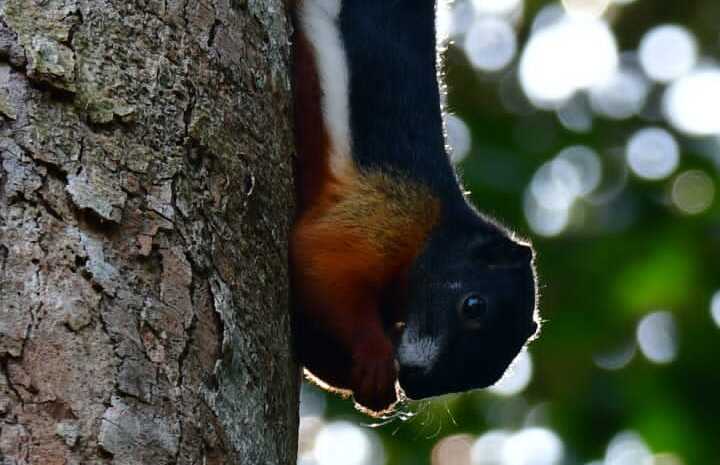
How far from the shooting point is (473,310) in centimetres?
432

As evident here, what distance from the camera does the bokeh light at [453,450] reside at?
24.6ft

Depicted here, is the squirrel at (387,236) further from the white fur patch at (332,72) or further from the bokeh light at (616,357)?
the bokeh light at (616,357)

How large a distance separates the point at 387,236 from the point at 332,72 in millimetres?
567

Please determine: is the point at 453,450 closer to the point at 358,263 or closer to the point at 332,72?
the point at 358,263

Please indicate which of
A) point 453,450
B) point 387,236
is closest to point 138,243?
point 387,236

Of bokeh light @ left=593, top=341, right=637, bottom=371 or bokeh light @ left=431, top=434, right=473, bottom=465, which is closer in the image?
bokeh light @ left=593, top=341, right=637, bottom=371

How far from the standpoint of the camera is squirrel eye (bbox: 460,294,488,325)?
4312 millimetres

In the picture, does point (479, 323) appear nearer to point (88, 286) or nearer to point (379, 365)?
point (379, 365)

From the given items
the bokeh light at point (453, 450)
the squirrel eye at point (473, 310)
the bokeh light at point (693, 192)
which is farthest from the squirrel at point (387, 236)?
the bokeh light at point (453, 450)

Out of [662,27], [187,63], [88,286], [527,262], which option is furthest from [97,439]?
[662,27]

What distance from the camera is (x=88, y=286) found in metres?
2.49

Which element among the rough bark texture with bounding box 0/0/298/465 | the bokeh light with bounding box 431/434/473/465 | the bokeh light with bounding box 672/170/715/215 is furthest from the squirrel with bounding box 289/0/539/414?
the bokeh light with bounding box 431/434/473/465

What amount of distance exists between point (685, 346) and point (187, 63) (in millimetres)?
4346

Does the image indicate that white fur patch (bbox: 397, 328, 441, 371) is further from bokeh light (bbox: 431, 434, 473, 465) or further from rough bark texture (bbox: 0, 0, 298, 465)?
bokeh light (bbox: 431, 434, 473, 465)
